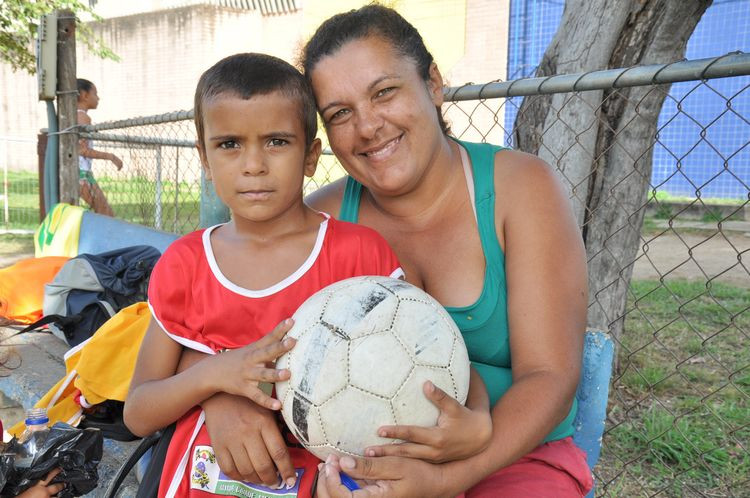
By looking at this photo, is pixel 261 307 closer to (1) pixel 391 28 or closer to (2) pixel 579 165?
(1) pixel 391 28

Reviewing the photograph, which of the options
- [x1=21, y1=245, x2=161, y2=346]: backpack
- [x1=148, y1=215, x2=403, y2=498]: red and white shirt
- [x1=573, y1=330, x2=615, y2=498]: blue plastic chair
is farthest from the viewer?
[x1=21, y1=245, x2=161, y2=346]: backpack

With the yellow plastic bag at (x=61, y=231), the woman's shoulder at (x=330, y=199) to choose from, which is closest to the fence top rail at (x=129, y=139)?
the yellow plastic bag at (x=61, y=231)

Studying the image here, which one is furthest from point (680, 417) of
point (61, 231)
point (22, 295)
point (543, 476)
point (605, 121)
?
point (61, 231)

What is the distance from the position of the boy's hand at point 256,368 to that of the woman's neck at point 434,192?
0.79 meters

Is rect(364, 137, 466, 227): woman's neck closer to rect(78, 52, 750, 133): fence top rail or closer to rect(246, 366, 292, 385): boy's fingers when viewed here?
rect(78, 52, 750, 133): fence top rail

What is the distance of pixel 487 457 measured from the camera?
157 cm

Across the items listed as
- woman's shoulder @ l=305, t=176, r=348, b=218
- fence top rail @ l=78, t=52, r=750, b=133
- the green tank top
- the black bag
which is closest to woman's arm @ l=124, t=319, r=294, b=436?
the black bag

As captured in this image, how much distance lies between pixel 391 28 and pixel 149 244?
11.6ft

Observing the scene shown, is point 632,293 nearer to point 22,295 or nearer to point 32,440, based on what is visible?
point 32,440

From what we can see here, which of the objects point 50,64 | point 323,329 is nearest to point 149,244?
point 50,64

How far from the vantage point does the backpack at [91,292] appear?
420 centimetres

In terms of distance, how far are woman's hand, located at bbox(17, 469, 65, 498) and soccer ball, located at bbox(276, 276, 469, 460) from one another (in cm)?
102

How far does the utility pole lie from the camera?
6.18m

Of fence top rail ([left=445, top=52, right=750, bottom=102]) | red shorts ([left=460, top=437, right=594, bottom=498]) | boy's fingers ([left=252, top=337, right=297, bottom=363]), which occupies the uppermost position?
fence top rail ([left=445, top=52, right=750, bottom=102])
